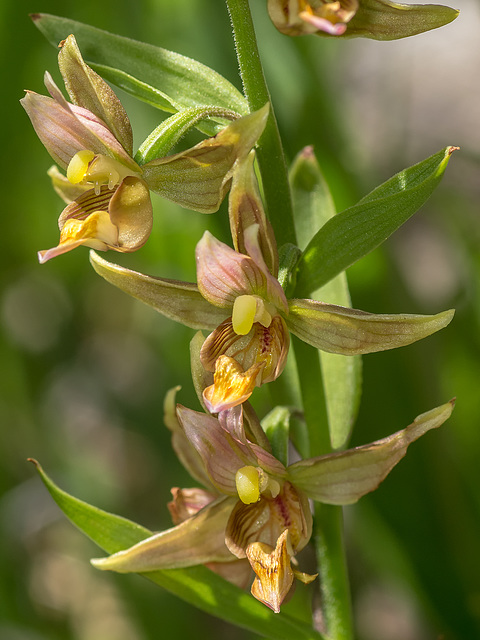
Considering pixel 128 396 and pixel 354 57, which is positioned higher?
pixel 354 57

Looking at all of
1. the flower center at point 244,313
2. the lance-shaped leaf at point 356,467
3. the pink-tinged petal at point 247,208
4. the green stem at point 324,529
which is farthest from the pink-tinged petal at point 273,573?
the pink-tinged petal at point 247,208

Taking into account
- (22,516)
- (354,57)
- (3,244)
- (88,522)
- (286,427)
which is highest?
(354,57)

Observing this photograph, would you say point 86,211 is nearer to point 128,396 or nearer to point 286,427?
point 286,427

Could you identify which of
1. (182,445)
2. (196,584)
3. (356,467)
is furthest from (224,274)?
(196,584)

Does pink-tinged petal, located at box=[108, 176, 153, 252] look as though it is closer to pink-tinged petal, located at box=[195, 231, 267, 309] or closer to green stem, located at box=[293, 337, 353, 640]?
pink-tinged petal, located at box=[195, 231, 267, 309]

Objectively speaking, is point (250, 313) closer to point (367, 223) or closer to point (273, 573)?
point (367, 223)

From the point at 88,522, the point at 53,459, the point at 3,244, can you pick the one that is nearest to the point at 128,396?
the point at 53,459
